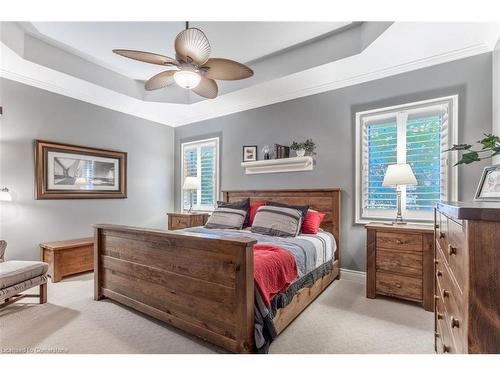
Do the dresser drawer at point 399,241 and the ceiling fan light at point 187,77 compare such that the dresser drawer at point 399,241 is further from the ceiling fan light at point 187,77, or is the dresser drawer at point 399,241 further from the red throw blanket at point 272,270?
the ceiling fan light at point 187,77

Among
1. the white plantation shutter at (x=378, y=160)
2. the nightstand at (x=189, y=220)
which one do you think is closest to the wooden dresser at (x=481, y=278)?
the white plantation shutter at (x=378, y=160)

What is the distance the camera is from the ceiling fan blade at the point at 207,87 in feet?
8.16

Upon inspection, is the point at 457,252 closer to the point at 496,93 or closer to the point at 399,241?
the point at 399,241

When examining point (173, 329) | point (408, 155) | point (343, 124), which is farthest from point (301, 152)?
point (173, 329)

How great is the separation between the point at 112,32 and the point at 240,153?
7.88 ft

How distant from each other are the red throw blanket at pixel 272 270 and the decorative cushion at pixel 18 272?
2260mm

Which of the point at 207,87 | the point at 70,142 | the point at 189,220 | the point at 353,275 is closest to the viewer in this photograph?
the point at 207,87

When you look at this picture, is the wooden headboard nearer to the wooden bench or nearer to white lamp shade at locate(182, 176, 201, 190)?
white lamp shade at locate(182, 176, 201, 190)

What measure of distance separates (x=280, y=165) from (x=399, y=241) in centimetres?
186

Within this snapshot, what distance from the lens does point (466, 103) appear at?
8.66 feet

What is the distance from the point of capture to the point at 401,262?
258cm

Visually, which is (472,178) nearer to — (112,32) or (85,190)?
(112,32)

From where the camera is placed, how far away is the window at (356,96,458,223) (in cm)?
275
